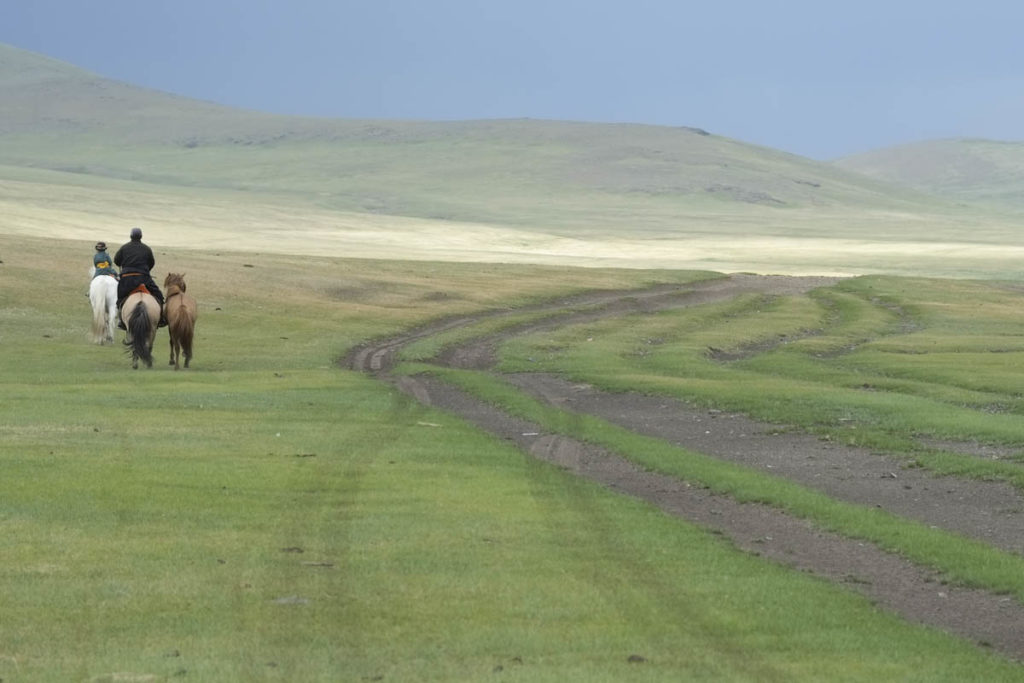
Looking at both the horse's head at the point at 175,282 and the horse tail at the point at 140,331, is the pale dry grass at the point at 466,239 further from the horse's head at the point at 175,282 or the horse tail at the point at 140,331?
the horse tail at the point at 140,331

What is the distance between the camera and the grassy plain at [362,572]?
10.9 metres

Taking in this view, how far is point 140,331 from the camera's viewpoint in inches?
1350

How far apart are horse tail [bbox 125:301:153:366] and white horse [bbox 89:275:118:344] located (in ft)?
11.3

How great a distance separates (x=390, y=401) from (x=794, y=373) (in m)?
12.7

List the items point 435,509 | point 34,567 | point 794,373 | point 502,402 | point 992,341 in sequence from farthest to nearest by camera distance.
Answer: point 992,341 → point 794,373 → point 502,402 → point 435,509 → point 34,567

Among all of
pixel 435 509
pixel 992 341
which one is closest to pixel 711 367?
pixel 992 341

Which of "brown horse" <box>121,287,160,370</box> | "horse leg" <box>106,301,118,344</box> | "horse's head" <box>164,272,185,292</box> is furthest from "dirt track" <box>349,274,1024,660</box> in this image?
"horse leg" <box>106,301,118,344</box>

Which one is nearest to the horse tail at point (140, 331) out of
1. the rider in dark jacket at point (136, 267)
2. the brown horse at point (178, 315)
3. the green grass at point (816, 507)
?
the brown horse at point (178, 315)

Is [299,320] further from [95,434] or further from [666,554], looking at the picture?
[666,554]

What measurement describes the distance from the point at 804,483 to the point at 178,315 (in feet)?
59.6

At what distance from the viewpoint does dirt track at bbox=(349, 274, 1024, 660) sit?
45.3 feet

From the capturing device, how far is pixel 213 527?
51.1 ft

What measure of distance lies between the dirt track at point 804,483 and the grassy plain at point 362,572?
0.69m

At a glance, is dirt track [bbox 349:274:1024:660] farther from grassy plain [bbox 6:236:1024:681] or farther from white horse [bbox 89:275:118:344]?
white horse [bbox 89:275:118:344]
